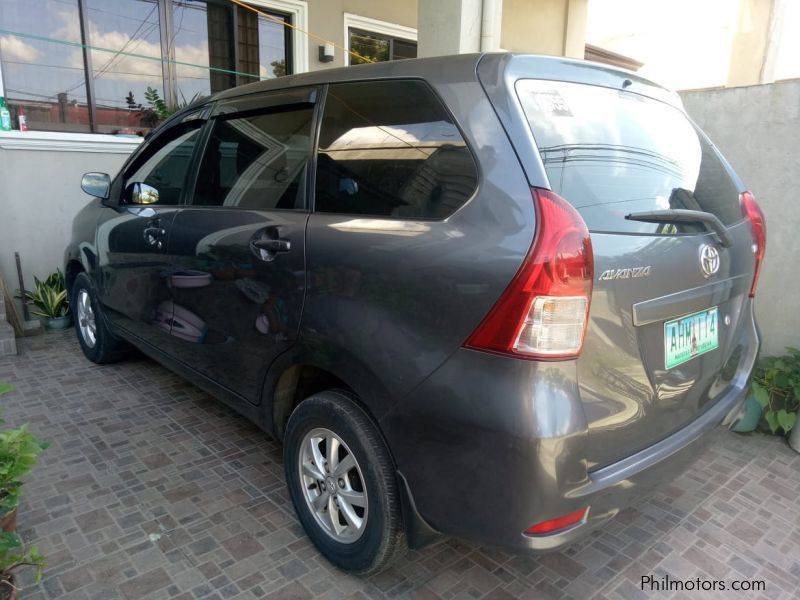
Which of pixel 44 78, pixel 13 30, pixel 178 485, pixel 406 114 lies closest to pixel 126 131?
pixel 44 78

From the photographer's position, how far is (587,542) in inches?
95.5

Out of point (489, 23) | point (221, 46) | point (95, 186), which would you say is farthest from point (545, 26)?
point (95, 186)

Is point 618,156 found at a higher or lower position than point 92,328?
higher

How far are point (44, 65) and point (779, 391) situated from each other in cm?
664

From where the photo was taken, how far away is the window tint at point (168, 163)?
3.09 m

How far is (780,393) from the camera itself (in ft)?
11.1

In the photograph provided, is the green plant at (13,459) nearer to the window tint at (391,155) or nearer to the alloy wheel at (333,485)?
the alloy wheel at (333,485)

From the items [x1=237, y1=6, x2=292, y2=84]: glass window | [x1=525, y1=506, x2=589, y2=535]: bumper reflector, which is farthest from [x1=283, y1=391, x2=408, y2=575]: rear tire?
[x1=237, y1=6, x2=292, y2=84]: glass window

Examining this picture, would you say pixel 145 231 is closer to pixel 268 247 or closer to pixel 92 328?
pixel 268 247

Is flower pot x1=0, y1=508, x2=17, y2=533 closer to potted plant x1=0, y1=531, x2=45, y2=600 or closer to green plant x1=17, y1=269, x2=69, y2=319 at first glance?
potted plant x1=0, y1=531, x2=45, y2=600

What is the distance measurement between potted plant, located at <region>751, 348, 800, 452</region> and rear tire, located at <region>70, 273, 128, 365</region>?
421 cm

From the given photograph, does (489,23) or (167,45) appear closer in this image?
(489,23)

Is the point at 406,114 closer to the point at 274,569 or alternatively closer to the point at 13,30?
the point at 274,569

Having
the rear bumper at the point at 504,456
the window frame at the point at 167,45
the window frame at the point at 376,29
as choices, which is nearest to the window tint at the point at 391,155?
the rear bumper at the point at 504,456
